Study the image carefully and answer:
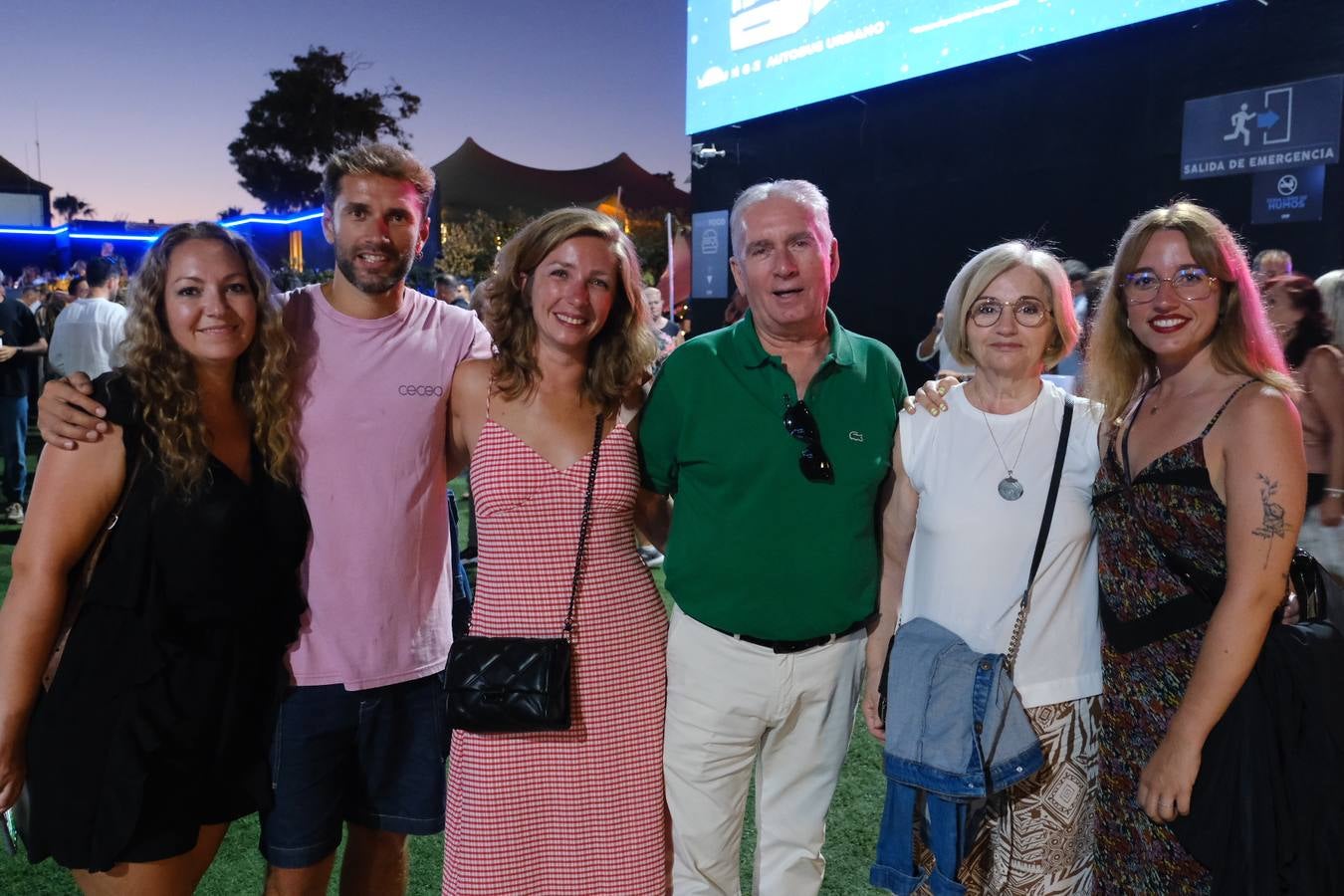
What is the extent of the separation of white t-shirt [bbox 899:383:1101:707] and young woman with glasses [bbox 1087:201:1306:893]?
5 centimetres

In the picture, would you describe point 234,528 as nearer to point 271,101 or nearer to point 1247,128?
point 1247,128

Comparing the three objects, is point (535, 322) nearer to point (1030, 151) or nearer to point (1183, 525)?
point (1183, 525)

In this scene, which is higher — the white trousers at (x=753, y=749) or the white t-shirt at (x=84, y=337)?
the white t-shirt at (x=84, y=337)

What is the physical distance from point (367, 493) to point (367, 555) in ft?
0.50

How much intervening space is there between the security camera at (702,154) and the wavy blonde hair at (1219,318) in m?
12.4

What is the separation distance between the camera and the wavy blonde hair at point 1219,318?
1.93 m

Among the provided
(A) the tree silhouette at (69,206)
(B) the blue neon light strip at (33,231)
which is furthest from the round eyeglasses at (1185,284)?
(A) the tree silhouette at (69,206)

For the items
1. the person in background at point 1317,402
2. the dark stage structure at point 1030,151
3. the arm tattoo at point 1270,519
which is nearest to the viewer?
the arm tattoo at point 1270,519

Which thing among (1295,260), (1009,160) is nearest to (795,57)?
(1009,160)

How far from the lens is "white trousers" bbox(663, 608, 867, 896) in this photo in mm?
2293

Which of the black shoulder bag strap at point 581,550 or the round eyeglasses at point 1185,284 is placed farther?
A: the black shoulder bag strap at point 581,550

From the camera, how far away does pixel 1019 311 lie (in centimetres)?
212

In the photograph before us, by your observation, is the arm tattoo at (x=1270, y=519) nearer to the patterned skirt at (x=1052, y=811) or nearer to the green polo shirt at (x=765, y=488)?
the patterned skirt at (x=1052, y=811)

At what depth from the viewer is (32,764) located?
1835mm
